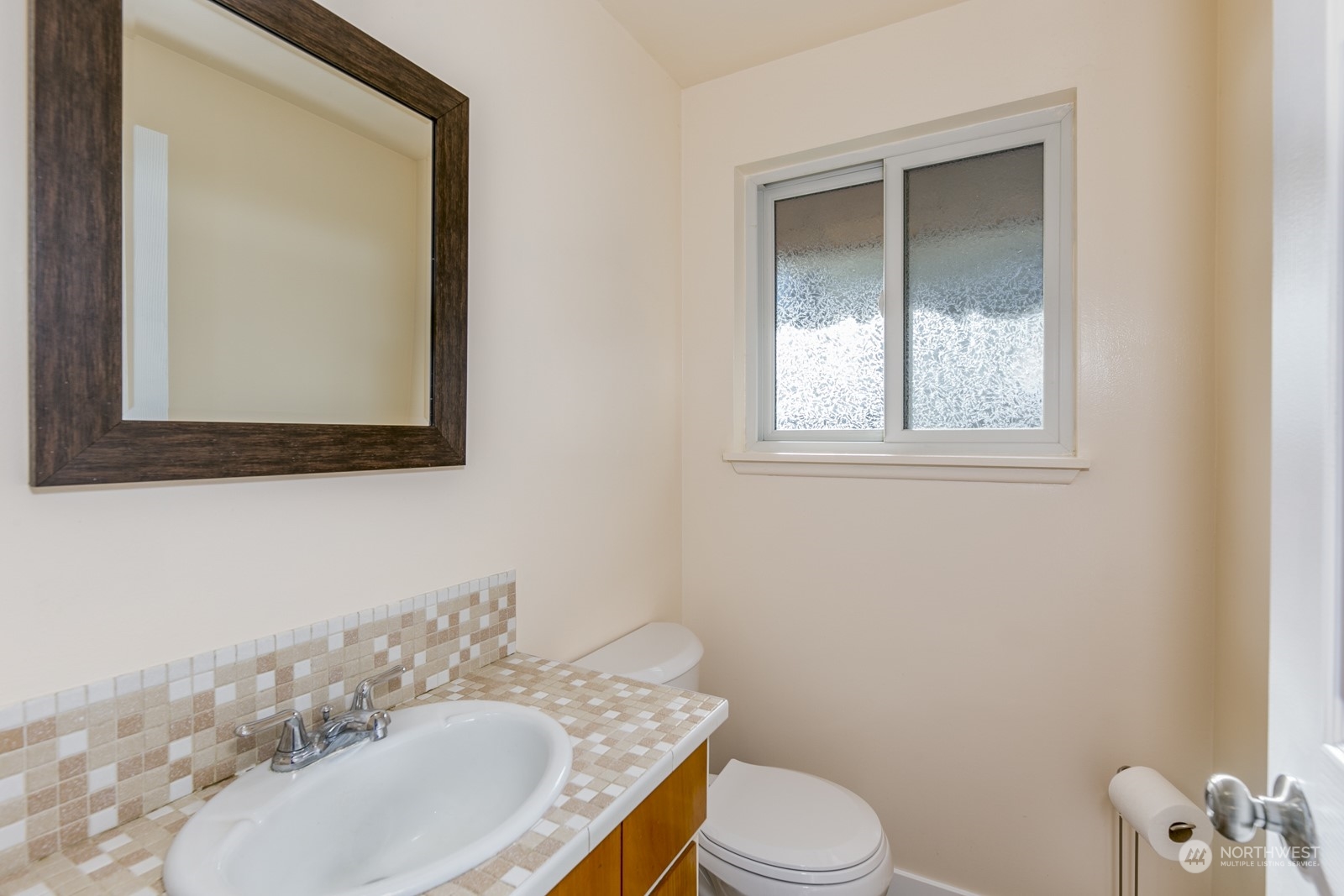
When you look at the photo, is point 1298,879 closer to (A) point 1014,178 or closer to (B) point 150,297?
(B) point 150,297

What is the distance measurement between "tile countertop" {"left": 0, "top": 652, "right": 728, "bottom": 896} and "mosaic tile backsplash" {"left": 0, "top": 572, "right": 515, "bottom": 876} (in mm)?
25

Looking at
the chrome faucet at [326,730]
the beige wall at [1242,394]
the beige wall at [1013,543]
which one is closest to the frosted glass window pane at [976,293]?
the beige wall at [1013,543]

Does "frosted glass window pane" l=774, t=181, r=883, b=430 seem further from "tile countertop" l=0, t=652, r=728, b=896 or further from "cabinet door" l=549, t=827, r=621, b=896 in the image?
"cabinet door" l=549, t=827, r=621, b=896

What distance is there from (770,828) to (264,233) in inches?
59.0

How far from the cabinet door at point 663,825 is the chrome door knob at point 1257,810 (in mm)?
636

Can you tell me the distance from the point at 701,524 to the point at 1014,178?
4.34 ft

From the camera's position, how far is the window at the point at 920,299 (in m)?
→ 1.56

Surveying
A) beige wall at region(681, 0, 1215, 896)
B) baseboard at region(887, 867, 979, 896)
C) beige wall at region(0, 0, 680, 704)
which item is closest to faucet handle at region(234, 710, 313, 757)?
beige wall at region(0, 0, 680, 704)

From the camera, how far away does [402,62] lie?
1040 mm

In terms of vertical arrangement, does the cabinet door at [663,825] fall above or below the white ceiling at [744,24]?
below

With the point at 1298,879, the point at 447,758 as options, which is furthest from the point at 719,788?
the point at 1298,879

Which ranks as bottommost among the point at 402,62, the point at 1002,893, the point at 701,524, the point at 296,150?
the point at 1002,893

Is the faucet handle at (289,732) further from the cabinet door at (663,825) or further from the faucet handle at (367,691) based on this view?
the cabinet door at (663,825)

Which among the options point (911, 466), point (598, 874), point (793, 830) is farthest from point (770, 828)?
point (911, 466)
